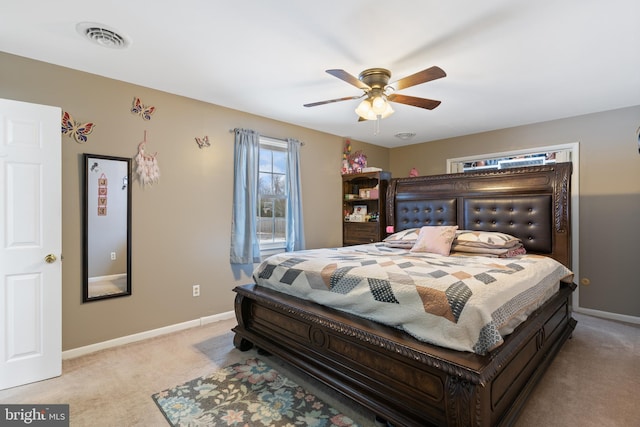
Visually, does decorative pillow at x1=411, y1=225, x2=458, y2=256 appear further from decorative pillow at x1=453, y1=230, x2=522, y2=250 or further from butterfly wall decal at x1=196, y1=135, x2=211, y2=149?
butterfly wall decal at x1=196, y1=135, x2=211, y2=149

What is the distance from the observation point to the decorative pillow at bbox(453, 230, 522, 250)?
10.2 feet

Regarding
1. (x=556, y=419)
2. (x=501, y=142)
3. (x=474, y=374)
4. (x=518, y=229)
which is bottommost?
(x=556, y=419)

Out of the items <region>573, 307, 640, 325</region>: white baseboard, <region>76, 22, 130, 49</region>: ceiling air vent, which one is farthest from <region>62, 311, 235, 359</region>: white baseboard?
<region>573, 307, 640, 325</region>: white baseboard

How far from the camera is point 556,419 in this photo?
75.7 inches

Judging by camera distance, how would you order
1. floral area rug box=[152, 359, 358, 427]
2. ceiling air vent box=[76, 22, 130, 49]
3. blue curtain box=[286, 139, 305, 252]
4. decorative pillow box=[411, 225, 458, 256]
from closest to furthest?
floral area rug box=[152, 359, 358, 427] < ceiling air vent box=[76, 22, 130, 49] < decorative pillow box=[411, 225, 458, 256] < blue curtain box=[286, 139, 305, 252]

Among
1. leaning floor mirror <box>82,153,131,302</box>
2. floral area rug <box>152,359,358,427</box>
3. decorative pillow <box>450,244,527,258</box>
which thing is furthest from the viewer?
decorative pillow <box>450,244,527,258</box>

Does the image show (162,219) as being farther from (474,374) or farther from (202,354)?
(474,374)

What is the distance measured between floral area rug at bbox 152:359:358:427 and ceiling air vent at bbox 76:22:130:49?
2.57 m

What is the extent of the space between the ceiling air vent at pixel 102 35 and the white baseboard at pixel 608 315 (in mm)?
5577

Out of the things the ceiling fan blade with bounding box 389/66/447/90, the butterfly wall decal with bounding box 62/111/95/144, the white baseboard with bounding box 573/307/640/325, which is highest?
the ceiling fan blade with bounding box 389/66/447/90

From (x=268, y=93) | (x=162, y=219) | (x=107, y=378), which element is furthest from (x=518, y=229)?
(x=107, y=378)

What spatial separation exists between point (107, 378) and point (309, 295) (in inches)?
66.6

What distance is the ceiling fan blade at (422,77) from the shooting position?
213 centimetres

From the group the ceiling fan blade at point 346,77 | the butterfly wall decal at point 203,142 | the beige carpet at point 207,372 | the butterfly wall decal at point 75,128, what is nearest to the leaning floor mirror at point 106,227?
the butterfly wall decal at point 75,128
